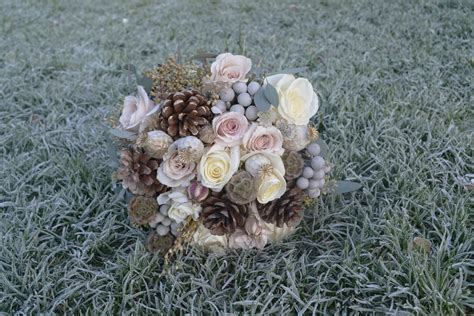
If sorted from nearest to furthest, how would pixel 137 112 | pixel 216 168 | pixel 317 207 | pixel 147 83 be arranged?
pixel 216 168
pixel 137 112
pixel 147 83
pixel 317 207

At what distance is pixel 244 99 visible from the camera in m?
1.45

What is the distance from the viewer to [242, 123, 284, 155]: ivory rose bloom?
Answer: 1420mm

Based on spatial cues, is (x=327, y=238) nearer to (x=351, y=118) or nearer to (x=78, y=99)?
(x=351, y=118)

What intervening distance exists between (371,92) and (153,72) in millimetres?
1519

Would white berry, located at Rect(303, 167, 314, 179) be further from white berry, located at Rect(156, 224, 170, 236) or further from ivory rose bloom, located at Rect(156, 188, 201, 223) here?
white berry, located at Rect(156, 224, 170, 236)

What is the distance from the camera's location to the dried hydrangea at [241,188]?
139cm

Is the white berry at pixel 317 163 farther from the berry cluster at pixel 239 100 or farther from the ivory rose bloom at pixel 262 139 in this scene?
the berry cluster at pixel 239 100

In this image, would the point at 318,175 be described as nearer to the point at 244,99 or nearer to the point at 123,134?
the point at 244,99

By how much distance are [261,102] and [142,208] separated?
19.8 inches

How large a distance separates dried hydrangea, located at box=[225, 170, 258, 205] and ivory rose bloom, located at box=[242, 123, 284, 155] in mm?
89

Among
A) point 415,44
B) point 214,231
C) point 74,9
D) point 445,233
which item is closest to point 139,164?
point 214,231

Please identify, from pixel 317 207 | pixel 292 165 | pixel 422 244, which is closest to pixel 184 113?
pixel 292 165

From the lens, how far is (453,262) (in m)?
1.46

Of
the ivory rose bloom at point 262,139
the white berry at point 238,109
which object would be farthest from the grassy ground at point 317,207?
the white berry at point 238,109
